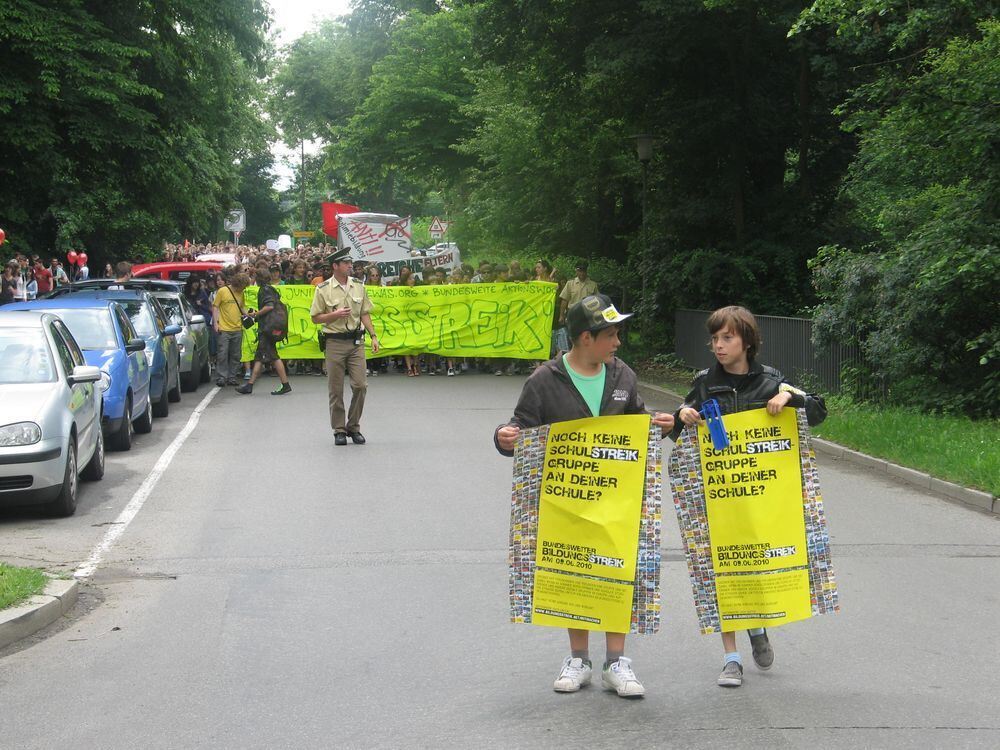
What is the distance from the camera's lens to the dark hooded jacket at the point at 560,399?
5.61m

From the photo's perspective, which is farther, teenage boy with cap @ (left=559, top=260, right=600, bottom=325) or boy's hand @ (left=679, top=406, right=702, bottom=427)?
teenage boy with cap @ (left=559, top=260, right=600, bottom=325)

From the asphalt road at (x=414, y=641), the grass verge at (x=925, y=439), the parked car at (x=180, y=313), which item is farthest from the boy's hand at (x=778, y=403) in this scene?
the parked car at (x=180, y=313)

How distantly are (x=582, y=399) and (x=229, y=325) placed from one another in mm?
16353

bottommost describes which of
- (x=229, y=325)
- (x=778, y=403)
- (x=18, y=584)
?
A: (x=18, y=584)

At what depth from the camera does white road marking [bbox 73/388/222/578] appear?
8.50m

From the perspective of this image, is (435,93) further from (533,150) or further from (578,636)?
(578,636)

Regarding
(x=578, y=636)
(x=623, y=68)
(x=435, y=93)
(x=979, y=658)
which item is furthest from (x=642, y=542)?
(x=435, y=93)

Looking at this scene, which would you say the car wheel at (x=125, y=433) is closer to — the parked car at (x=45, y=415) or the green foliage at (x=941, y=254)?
the parked car at (x=45, y=415)

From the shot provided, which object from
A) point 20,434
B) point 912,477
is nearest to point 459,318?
point 912,477

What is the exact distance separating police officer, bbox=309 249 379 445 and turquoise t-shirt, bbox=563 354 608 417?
8799 millimetres

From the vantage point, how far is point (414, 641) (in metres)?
6.54

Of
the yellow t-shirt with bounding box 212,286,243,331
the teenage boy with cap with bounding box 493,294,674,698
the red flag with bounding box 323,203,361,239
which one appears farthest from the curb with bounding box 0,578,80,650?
the red flag with bounding box 323,203,361,239

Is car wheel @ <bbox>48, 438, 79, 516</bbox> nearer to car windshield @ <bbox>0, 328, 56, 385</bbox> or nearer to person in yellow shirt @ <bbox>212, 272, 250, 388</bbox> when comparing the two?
car windshield @ <bbox>0, 328, 56, 385</bbox>

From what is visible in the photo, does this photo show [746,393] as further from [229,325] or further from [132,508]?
[229,325]
